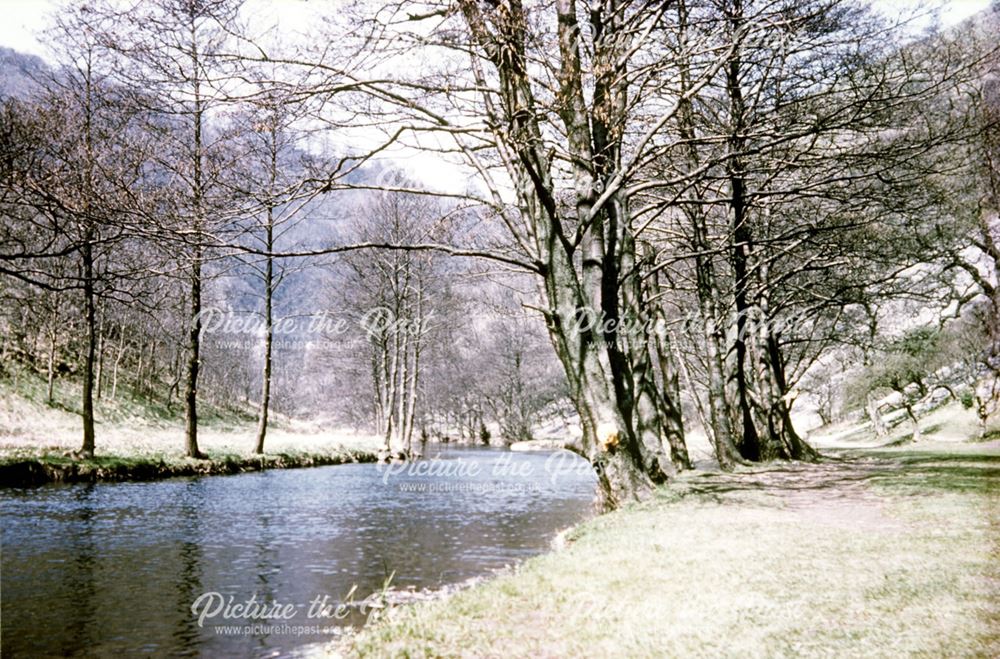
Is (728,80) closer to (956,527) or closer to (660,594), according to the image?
(956,527)

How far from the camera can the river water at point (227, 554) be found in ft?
19.4

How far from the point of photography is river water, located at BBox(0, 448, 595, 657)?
19.4ft

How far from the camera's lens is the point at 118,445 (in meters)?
18.6

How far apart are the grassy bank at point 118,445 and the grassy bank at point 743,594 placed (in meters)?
13.4

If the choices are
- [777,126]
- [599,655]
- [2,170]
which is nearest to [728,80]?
[777,126]

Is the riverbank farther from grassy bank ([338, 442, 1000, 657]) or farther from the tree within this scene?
grassy bank ([338, 442, 1000, 657])

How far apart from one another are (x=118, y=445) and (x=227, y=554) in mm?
12319

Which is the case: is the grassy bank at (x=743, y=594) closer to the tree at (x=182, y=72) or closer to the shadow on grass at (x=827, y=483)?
the shadow on grass at (x=827, y=483)

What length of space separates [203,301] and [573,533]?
33893mm

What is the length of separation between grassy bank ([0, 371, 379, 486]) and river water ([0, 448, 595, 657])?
931 mm

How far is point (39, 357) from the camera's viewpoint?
89.3ft

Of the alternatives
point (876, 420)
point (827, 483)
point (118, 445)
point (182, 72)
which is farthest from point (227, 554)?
point (876, 420)

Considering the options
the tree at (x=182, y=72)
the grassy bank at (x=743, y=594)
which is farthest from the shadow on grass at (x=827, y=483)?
the tree at (x=182, y=72)

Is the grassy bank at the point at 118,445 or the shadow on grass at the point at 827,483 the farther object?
the grassy bank at the point at 118,445
